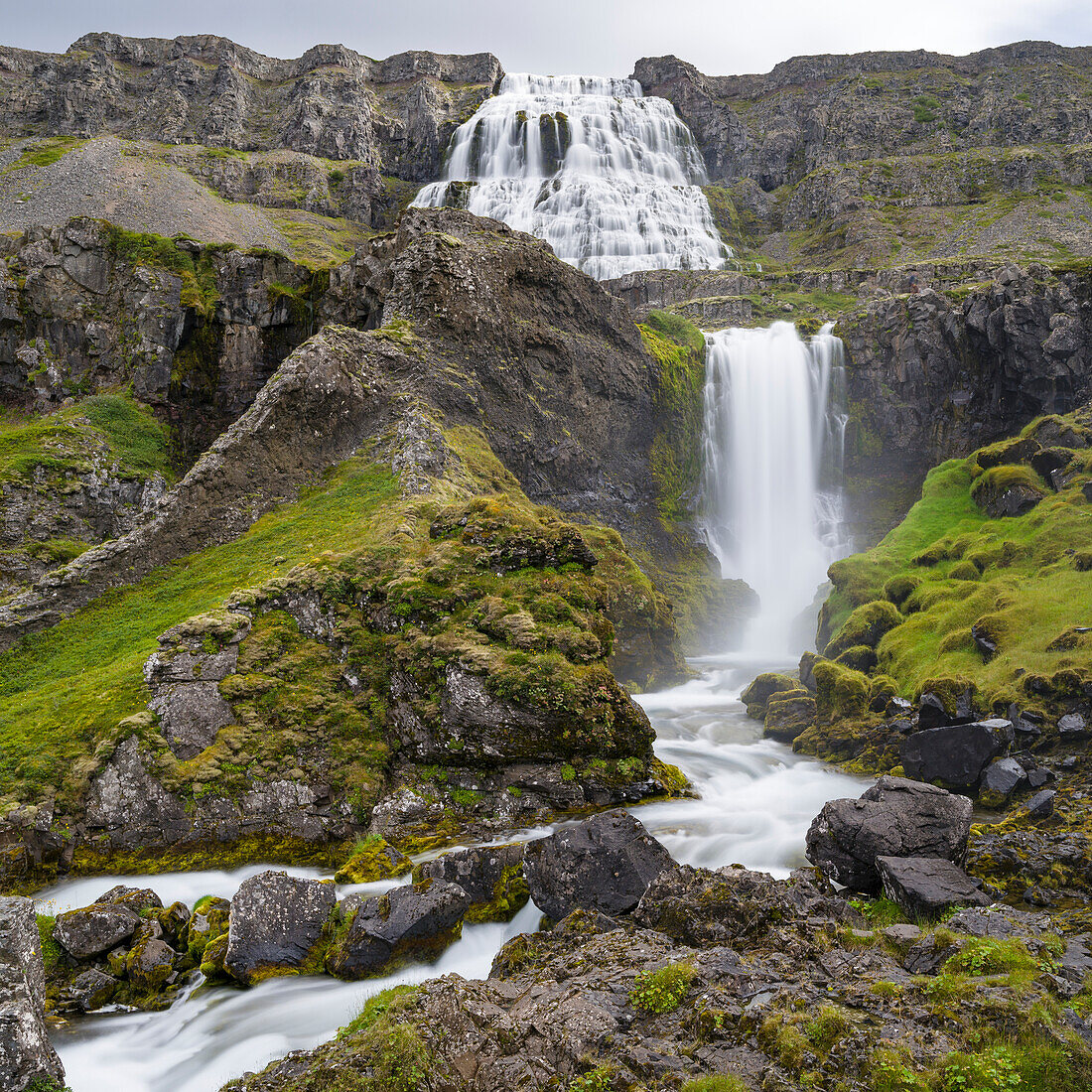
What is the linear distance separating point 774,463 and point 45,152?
287ft

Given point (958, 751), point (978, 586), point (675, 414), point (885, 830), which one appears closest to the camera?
point (885, 830)

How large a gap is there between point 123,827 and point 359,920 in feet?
19.0

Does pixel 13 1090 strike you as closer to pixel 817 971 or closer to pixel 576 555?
pixel 817 971

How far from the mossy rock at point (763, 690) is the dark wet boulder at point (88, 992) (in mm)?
18865

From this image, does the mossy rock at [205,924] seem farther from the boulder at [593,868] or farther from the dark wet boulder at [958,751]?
the dark wet boulder at [958,751]

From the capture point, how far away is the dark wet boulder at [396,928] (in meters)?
9.02

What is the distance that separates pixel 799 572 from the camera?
4031cm

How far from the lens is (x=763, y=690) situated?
77.9 ft

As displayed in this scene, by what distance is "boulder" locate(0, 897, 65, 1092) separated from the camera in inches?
239

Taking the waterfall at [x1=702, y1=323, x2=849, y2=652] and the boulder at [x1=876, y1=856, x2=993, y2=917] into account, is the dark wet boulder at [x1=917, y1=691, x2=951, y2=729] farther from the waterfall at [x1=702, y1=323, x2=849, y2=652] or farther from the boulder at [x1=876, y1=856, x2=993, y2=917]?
the waterfall at [x1=702, y1=323, x2=849, y2=652]

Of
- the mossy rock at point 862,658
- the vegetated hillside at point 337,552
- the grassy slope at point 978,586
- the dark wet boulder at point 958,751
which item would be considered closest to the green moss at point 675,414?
the vegetated hillside at point 337,552

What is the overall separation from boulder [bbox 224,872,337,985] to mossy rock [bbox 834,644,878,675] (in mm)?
17918

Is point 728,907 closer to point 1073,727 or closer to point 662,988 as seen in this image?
point 662,988

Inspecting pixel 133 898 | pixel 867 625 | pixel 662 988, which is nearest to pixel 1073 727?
pixel 867 625
